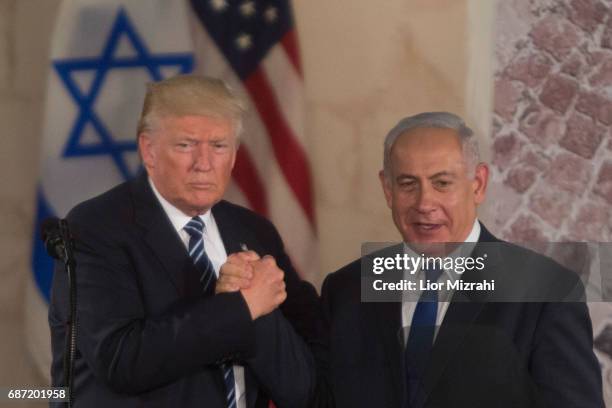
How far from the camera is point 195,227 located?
7.08 feet

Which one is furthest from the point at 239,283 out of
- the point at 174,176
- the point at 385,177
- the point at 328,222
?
the point at 328,222

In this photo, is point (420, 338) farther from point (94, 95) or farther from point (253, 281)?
point (94, 95)

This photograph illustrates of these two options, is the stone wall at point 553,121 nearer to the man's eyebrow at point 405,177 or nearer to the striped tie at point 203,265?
the man's eyebrow at point 405,177

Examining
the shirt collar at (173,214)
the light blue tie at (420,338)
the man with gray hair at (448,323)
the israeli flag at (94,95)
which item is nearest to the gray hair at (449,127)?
the man with gray hair at (448,323)

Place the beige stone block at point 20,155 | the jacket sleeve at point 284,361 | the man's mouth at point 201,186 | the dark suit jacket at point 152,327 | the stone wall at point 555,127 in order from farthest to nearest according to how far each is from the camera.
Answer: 1. the beige stone block at point 20,155
2. the stone wall at point 555,127
3. the man's mouth at point 201,186
4. the jacket sleeve at point 284,361
5. the dark suit jacket at point 152,327

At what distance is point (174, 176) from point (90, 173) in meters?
1.00

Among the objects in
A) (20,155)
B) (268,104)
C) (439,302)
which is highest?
(268,104)

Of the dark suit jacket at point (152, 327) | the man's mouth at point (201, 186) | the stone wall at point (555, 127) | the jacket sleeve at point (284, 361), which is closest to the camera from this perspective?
the dark suit jacket at point (152, 327)

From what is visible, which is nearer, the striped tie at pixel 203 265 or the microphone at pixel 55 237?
the microphone at pixel 55 237

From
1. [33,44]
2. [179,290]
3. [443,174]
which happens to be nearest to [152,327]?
[179,290]

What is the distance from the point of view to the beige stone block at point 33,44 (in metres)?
3.11

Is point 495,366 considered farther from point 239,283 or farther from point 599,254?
point 599,254

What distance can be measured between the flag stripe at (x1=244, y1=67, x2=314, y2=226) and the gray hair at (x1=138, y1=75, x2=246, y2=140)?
3.01ft

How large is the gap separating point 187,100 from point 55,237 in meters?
0.44
